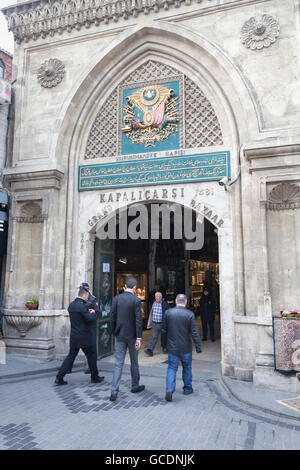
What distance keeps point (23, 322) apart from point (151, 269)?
21.6 feet

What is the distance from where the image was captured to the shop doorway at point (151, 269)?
823 cm

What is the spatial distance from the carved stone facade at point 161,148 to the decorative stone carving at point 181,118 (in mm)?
29

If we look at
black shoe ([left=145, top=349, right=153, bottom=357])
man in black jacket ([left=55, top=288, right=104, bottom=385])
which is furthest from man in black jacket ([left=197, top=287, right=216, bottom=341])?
man in black jacket ([left=55, top=288, right=104, bottom=385])

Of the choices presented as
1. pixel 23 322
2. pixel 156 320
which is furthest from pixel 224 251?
pixel 23 322

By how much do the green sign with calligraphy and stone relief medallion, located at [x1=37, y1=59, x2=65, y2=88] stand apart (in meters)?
2.32

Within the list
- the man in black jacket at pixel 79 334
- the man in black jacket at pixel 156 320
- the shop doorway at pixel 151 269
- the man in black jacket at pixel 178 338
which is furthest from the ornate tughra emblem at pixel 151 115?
the man in black jacket at pixel 178 338

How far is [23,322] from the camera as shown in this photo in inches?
302

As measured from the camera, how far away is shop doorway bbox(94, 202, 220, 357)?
823cm

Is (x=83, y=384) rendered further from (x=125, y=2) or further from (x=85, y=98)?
(x=125, y=2)

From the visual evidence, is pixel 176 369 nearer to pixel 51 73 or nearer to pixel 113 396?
pixel 113 396

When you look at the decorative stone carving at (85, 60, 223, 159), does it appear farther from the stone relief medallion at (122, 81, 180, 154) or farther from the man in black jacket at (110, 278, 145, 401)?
the man in black jacket at (110, 278, 145, 401)

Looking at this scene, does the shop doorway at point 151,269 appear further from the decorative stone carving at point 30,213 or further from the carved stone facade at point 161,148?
the decorative stone carving at point 30,213

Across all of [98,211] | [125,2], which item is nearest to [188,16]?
[125,2]

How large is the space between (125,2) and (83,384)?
8320 millimetres
